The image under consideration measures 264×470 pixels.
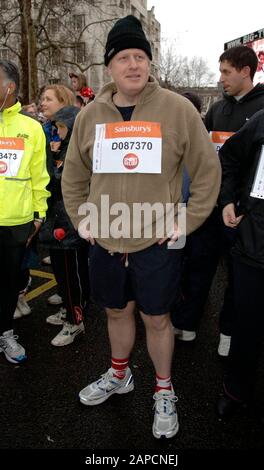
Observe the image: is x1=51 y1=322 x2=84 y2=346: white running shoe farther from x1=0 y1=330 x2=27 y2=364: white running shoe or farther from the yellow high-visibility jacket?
the yellow high-visibility jacket

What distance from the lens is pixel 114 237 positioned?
1938 mm

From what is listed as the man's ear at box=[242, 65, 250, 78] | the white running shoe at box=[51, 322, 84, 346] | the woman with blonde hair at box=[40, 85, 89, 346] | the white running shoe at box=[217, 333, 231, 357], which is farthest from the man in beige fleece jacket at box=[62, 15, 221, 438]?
the man's ear at box=[242, 65, 250, 78]

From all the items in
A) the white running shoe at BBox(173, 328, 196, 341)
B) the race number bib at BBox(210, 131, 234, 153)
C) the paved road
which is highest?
the race number bib at BBox(210, 131, 234, 153)

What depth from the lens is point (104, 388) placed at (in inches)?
90.9

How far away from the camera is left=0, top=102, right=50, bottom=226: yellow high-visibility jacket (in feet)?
7.82

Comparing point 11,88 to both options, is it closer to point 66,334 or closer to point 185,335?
point 66,334

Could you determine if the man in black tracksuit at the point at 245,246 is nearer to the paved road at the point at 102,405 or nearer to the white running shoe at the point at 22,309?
the paved road at the point at 102,405

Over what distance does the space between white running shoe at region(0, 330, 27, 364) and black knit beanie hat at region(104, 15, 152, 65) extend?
2.03 meters

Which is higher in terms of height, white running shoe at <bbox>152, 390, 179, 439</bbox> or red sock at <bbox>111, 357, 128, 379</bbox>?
red sock at <bbox>111, 357, 128, 379</bbox>

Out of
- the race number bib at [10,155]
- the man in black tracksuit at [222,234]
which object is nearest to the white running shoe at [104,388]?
the man in black tracksuit at [222,234]

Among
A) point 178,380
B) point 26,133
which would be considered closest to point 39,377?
point 178,380

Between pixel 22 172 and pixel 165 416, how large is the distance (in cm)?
168

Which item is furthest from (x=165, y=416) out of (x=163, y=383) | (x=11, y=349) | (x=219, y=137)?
(x=219, y=137)
